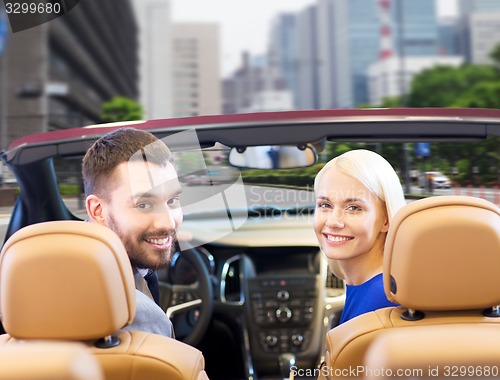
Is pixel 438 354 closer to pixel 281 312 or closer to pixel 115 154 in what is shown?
pixel 115 154

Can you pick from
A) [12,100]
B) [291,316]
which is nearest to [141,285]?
[291,316]

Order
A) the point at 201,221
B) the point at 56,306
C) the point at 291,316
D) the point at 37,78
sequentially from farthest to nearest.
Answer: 1. the point at 37,78
2. the point at 291,316
3. the point at 201,221
4. the point at 56,306

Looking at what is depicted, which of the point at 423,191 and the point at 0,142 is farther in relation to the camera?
the point at 0,142

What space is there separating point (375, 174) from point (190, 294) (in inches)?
85.1

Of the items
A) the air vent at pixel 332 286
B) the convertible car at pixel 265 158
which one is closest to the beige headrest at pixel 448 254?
the convertible car at pixel 265 158

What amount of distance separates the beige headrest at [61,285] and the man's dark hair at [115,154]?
0.42 m

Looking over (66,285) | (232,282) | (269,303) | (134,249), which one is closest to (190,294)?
(232,282)

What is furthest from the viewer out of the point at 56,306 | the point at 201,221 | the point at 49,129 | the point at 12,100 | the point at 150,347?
the point at 12,100

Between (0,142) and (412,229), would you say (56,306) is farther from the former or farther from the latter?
(0,142)

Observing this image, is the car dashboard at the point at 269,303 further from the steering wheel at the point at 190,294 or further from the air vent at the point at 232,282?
the steering wheel at the point at 190,294

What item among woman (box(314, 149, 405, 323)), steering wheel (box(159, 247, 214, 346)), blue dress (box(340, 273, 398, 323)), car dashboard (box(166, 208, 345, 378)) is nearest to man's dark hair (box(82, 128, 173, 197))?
woman (box(314, 149, 405, 323))

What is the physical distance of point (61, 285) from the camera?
5.77 ft

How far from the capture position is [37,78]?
3838 centimetres

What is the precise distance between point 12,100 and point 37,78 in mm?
3269
